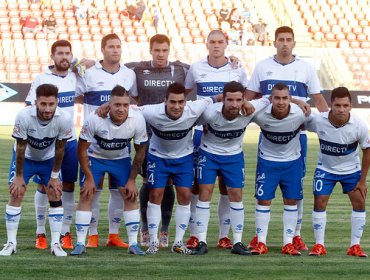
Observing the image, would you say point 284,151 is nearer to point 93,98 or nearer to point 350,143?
point 350,143

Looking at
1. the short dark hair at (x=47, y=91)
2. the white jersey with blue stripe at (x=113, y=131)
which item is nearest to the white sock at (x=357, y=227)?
the white jersey with blue stripe at (x=113, y=131)

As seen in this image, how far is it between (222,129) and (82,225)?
5.88ft

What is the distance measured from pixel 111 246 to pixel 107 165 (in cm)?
100

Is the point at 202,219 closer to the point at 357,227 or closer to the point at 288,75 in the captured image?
the point at 357,227

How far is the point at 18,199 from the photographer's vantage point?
33.7ft

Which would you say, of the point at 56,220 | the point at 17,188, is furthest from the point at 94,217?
the point at 17,188

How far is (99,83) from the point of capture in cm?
1118

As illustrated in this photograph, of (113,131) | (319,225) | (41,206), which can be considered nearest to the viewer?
(113,131)

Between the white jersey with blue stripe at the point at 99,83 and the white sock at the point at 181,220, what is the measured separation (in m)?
1.52

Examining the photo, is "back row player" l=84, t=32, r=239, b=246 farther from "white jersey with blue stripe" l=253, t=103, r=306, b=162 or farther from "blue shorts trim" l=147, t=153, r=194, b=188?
"white jersey with blue stripe" l=253, t=103, r=306, b=162

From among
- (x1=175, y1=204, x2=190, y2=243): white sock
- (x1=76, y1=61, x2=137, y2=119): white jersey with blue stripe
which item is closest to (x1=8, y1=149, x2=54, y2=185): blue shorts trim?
(x1=76, y1=61, x2=137, y2=119): white jersey with blue stripe

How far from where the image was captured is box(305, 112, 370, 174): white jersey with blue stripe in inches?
413

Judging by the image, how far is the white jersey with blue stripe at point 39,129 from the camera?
10109 millimetres

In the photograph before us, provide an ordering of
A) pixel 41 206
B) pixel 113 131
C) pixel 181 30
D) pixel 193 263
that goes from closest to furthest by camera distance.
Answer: pixel 193 263
pixel 113 131
pixel 41 206
pixel 181 30
